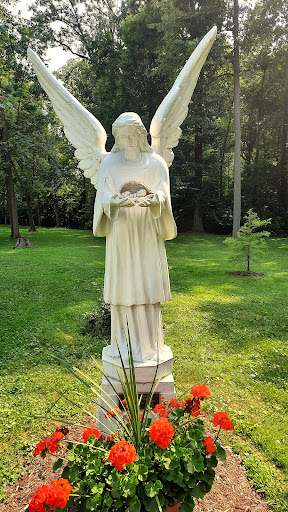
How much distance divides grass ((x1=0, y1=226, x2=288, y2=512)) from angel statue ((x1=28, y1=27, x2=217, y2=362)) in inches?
31.8

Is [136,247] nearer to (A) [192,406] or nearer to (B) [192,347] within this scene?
(A) [192,406]

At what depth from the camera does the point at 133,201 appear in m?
2.37

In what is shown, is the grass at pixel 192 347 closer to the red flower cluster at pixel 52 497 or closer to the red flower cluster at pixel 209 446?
the red flower cluster at pixel 209 446

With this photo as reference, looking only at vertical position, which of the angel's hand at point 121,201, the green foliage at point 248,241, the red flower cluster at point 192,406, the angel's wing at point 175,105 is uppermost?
the angel's wing at point 175,105

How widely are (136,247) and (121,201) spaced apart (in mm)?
462

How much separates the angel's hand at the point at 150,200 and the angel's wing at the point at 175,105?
71cm

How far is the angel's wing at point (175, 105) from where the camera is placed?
2.85 meters

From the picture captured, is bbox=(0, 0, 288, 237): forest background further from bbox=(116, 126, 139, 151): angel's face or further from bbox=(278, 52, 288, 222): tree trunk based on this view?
bbox=(116, 126, 139, 151): angel's face

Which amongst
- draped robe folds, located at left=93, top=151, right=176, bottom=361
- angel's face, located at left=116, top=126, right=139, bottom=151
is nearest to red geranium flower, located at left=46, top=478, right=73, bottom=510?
draped robe folds, located at left=93, top=151, right=176, bottom=361

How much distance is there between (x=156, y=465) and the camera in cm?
188

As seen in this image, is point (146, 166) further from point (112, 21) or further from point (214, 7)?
point (112, 21)

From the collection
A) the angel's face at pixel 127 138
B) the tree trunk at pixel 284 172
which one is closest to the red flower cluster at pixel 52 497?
the angel's face at pixel 127 138

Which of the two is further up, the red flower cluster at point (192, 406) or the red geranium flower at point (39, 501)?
the red flower cluster at point (192, 406)

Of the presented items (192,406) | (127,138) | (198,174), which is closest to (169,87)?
(198,174)
